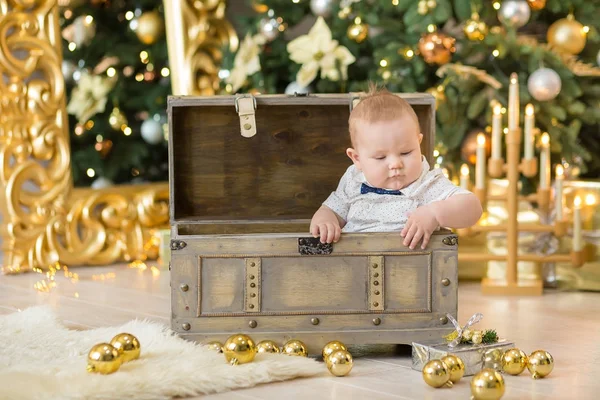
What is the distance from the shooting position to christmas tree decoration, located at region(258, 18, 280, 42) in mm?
3564

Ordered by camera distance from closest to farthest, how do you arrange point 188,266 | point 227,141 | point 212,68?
point 188,266, point 227,141, point 212,68

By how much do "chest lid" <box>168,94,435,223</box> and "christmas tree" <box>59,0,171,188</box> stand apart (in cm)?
131

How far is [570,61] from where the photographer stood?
326 cm

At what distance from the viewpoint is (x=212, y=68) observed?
3.91m

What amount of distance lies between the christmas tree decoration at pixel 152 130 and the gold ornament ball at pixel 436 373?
2.19 m

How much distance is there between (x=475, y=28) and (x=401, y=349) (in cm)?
135

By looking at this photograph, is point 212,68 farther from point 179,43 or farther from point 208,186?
point 208,186

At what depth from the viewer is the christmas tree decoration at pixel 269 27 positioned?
3564 mm

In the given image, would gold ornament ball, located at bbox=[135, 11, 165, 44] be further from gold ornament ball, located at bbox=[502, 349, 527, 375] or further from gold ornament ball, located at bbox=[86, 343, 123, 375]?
gold ornament ball, located at bbox=[502, 349, 527, 375]

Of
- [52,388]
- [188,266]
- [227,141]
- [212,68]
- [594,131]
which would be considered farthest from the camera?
[212,68]

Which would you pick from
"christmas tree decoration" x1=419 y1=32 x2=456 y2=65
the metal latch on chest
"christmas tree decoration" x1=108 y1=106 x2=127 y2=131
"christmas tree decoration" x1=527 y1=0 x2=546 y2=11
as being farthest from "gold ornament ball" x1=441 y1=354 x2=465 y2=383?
"christmas tree decoration" x1=108 y1=106 x2=127 y2=131

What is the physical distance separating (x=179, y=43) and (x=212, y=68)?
18 centimetres

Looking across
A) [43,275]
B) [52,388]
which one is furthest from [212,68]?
[52,388]

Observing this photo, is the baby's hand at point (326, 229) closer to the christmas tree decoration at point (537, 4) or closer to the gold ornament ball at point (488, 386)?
the gold ornament ball at point (488, 386)
